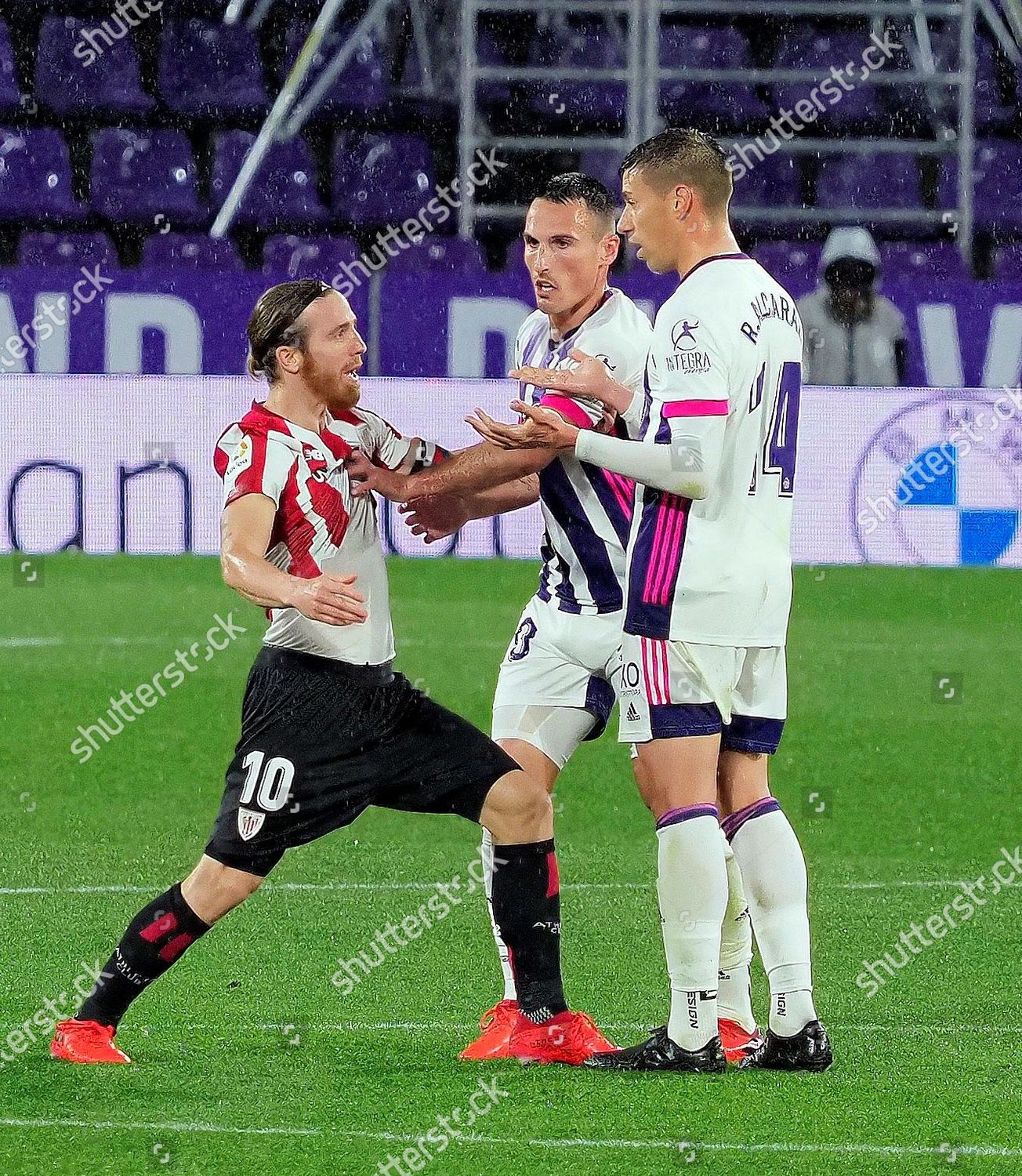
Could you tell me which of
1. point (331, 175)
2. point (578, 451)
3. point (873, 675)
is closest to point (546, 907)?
point (578, 451)

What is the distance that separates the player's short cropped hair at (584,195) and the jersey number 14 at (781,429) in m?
0.77

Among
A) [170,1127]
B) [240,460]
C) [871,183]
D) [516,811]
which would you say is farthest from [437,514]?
[871,183]

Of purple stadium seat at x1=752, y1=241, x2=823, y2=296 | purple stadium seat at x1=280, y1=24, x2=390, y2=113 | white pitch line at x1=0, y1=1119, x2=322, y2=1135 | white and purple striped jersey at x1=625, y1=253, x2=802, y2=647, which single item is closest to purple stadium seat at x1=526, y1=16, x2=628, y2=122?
purple stadium seat at x1=280, y1=24, x2=390, y2=113

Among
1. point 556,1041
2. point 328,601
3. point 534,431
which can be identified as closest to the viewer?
point 328,601

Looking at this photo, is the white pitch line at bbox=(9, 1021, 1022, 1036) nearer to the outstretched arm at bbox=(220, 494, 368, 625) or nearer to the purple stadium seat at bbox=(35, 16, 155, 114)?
the outstretched arm at bbox=(220, 494, 368, 625)

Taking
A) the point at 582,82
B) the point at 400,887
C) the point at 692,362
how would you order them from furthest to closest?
the point at 582,82 → the point at 400,887 → the point at 692,362

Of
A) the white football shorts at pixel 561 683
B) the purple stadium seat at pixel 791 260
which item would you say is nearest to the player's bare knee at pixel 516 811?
the white football shorts at pixel 561 683

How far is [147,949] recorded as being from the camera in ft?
14.6

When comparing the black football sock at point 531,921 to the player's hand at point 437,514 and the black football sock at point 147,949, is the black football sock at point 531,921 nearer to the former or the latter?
the black football sock at point 147,949

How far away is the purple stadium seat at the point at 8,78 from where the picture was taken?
20234 millimetres

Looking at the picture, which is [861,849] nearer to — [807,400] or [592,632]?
[592,632]

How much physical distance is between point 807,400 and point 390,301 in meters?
3.46

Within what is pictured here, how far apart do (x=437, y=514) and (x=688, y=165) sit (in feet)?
3.50

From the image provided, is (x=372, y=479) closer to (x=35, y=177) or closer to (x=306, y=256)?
(x=306, y=256)
